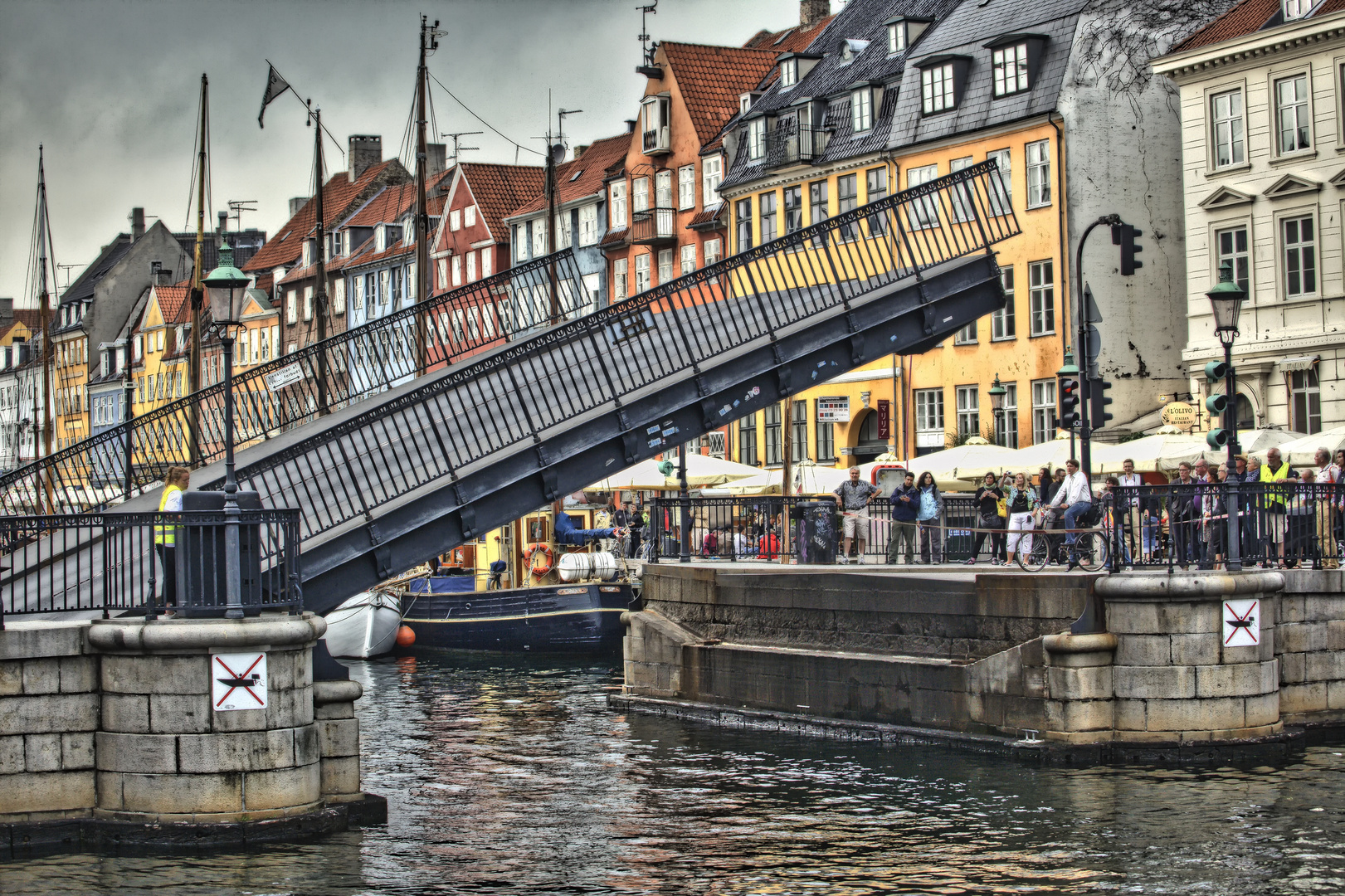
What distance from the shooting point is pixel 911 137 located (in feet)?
169

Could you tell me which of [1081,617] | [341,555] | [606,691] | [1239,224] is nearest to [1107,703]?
[1081,617]

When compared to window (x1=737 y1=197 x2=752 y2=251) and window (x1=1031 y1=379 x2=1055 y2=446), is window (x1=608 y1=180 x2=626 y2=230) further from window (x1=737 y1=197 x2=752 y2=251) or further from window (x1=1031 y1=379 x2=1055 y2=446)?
window (x1=1031 y1=379 x2=1055 y2=446)

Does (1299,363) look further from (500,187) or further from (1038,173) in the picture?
(500,187)

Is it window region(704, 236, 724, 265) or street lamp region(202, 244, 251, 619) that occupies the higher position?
window region(704, 236, 724, 265)

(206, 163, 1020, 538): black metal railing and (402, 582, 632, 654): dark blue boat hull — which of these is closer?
(206, 163, 1020, 538): black metal railing

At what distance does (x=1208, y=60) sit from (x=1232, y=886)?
1234 inches

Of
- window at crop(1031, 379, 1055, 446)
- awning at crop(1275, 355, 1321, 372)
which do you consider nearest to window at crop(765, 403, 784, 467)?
window at crop(1031, 379, 1055, 446)

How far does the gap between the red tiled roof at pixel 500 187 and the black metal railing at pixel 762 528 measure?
4902cm

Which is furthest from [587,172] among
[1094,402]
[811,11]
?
[1094,402]

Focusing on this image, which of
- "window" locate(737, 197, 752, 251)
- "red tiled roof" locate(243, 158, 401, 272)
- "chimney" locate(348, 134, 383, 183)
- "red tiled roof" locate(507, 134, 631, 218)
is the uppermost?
"chimney" locate(348, 134, 383, 183)

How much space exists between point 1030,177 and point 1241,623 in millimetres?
29987

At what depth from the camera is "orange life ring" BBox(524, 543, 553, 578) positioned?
44.8m

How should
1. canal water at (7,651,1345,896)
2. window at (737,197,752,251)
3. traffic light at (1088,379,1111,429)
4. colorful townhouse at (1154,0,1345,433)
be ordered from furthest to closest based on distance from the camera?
window at (737,197,752,251) → colorful townhouse at (1154,0,1345,433) → traffic light at (1088,379,1111,429) → canal water at (7,651,1345,896)

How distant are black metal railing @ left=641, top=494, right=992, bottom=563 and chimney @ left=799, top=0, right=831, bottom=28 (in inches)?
1608
